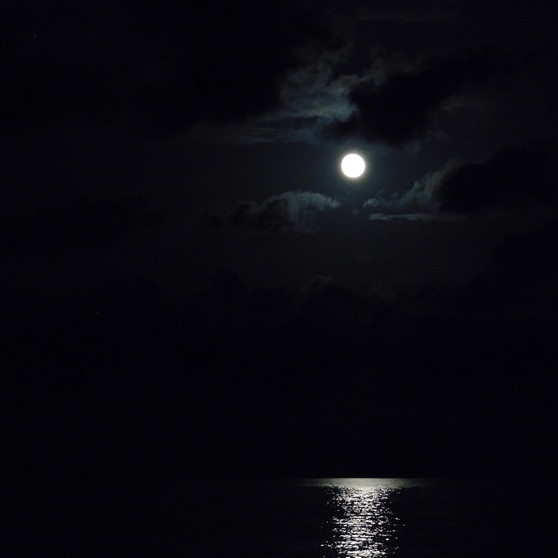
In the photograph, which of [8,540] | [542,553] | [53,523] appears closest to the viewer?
[542,553]

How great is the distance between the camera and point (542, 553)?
130125 millimetres

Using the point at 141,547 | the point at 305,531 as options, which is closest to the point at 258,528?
the point at 305,531

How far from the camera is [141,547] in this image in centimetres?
13625

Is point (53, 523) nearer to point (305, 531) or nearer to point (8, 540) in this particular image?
point (8, 540)

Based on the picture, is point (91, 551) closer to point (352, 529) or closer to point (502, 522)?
point (352, 529)

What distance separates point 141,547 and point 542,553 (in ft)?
201

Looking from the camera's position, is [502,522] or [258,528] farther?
[502,522]

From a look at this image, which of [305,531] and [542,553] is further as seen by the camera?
[305,531]

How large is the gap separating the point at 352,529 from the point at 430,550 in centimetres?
4289

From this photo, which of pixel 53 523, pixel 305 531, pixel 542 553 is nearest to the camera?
pixel 542 553

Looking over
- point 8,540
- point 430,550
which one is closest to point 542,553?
point 430,550

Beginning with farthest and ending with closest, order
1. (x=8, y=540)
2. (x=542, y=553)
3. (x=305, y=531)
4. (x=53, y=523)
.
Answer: (x=53, y=523) < (x=305, y=531) < (x=8, y=540) < (x=542, y=553)

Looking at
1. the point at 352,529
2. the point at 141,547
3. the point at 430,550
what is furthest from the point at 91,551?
the point at 352,529

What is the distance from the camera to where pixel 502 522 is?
198 meters
